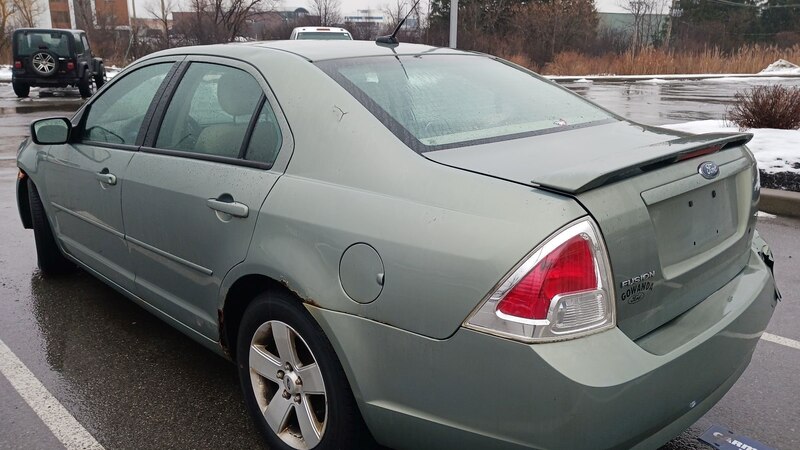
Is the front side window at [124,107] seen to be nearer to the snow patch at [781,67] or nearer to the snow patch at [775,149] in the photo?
the snow patch at [775,149]

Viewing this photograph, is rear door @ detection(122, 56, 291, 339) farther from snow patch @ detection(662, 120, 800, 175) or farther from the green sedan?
snow patch @ detection(662, 120, 800, 175)

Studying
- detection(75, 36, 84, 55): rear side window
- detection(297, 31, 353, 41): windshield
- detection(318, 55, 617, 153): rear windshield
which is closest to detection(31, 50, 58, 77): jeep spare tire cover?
detection(75, 36, 84, 55): rear side window

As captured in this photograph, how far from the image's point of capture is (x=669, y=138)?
98.7 inches

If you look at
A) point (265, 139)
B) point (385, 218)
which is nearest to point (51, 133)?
point (265, 139)

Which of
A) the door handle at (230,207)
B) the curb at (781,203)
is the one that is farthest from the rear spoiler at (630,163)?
the curb at (781,203)

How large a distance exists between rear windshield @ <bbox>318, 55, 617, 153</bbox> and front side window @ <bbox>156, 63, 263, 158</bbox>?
0.41m

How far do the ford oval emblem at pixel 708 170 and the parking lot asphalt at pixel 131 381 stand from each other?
78 cm

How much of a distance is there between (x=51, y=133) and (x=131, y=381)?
1557 mm

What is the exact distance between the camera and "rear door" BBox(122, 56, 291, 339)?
8.52ft

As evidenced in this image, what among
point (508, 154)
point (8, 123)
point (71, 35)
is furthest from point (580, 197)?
point (71, 35)

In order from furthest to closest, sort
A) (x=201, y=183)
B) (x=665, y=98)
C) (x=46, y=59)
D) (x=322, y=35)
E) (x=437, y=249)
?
(x=46, y=59) → (x=665, y=98) → (x=322, y=35) → (x=201, y=183) → (x=437, y=249)

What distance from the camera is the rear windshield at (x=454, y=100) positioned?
8.07 ft

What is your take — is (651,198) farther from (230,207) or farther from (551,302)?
(230,207)

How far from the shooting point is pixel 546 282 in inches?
72.1
